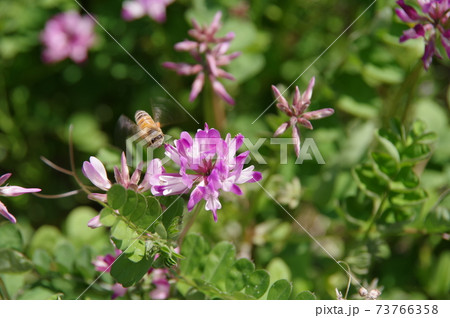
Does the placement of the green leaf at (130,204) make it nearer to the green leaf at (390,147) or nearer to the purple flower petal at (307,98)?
the purple flower petal at (307,98)

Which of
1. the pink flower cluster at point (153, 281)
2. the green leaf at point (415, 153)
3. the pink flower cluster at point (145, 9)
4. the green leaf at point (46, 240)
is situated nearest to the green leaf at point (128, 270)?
the pink flower cluster at point (153, 281)

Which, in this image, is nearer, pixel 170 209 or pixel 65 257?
pixel 170 209

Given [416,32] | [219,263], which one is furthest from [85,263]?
[416,32]

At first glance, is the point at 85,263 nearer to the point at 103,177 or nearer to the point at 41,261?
the point at 41,261

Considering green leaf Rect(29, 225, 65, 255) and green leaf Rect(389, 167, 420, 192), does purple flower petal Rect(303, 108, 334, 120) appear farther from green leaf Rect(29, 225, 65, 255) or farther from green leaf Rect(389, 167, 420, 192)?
green leaf Rect(29, 225, 65, 255)

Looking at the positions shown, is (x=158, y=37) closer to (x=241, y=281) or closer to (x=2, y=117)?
(x=2, y=117)
